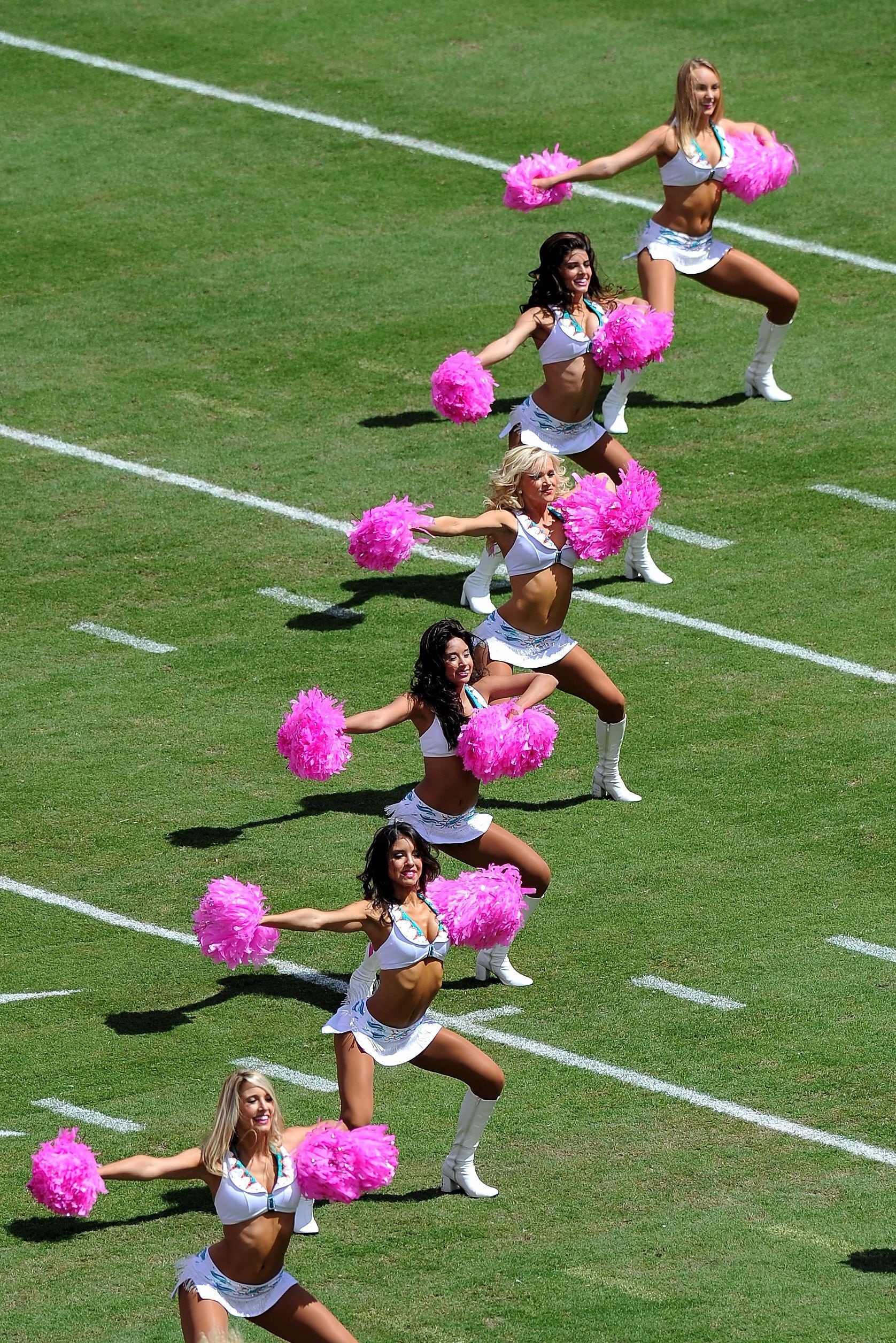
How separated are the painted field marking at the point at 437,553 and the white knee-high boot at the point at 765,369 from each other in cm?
262

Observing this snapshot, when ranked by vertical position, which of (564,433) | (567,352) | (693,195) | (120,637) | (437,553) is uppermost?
(693,195)

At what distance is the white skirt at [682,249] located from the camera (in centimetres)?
1533

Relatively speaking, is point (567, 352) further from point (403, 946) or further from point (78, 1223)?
point (78, 1223)

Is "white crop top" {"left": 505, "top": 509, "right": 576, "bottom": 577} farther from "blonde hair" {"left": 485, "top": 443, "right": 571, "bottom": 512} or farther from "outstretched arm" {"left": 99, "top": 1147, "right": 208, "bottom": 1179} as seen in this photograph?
"outstretched arm" {"left": 99, "top": 1147, "right": 208, "bottom": 1179}

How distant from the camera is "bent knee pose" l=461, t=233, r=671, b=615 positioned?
1343 cm

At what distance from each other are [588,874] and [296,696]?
236cm

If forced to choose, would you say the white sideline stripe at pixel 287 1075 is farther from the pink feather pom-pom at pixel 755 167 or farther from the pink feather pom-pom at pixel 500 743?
the pink feather pom-pom at pixel 755 167

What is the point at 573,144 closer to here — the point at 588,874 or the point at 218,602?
the point at 218,602

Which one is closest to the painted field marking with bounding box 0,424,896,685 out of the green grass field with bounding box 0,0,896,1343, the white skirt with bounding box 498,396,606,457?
the green grass field with bounding box 0,0,896,1343

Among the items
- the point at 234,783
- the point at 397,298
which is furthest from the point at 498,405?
the point at 234,783

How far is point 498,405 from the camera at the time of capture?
54.3 feet

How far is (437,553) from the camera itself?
15211mm

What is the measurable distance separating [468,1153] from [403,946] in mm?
821

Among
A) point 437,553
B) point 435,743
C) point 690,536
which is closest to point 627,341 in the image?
point 690,536
